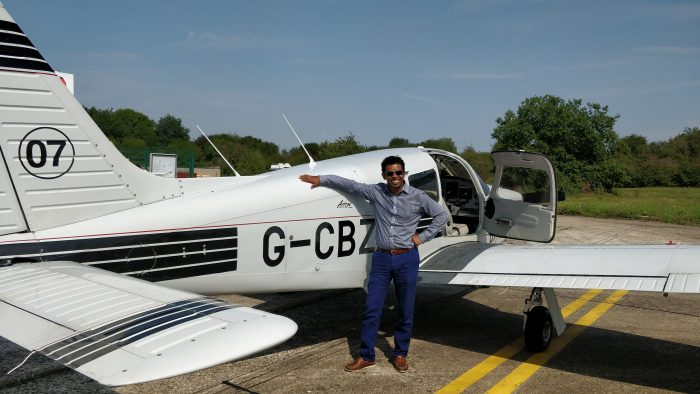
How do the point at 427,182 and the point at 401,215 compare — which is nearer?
the point at 401,215

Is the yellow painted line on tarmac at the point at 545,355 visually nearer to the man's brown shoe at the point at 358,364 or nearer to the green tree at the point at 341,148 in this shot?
the man's brown shoe at the point at 358,364

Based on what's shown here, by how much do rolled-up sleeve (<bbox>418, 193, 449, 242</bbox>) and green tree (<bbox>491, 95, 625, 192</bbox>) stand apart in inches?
1439

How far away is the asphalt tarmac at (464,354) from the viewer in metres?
4.66

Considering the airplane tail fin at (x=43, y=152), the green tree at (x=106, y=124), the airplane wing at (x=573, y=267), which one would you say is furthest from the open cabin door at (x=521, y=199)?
the green tree at (x=106, y=124)

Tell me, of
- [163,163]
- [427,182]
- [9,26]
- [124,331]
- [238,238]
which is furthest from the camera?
[163,163]

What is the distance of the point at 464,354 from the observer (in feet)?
18.3

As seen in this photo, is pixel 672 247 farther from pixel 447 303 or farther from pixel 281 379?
pixel 281 379

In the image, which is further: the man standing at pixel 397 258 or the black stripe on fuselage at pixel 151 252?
the man standing at pixel 397 258

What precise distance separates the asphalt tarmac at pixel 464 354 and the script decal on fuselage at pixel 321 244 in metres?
1.02

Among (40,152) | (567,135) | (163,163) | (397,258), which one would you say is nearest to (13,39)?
(40,152)

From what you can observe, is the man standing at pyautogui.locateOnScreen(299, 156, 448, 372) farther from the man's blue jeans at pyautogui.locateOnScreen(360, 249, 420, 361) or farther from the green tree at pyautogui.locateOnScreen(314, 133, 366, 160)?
the green tree at pyautogui.locateOnScreen(314, 133, 366, 160)

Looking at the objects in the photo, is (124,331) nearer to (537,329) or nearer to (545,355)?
(537,329)

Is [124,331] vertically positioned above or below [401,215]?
below

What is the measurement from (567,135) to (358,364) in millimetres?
39901
